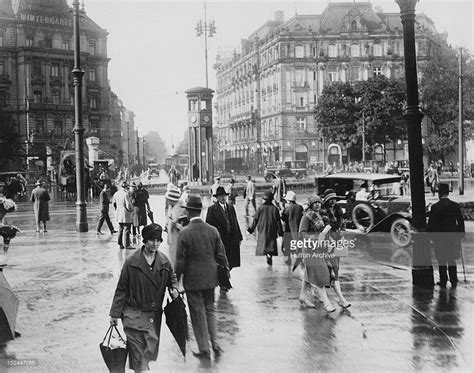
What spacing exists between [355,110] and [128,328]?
3717 centimetres

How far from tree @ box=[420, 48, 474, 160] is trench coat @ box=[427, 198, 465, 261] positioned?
57.7 ft

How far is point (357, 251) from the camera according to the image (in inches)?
590

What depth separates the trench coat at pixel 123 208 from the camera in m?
14.8

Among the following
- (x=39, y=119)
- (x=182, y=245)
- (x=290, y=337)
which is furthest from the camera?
(x=39, y=119)

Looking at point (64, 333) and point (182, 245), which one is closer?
point (182, 245)

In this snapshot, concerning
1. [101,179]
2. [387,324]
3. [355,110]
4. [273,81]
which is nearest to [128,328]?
[387,324]

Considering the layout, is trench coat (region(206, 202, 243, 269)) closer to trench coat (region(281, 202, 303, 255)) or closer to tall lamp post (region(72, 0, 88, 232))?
trench coat (region(281, 202, 303, 255))

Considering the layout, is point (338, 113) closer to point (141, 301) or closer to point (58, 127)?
point (58, 127)

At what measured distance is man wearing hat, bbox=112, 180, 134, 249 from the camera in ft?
48.8

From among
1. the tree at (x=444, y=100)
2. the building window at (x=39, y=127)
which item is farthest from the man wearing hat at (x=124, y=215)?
Result: the building window at (x=39, y=127)

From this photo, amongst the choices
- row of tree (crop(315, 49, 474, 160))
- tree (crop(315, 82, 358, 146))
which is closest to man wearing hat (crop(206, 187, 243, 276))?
row of tree (crop(315, 49, 474, 160))

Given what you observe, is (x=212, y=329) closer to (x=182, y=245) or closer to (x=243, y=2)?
(x=182, y=245)

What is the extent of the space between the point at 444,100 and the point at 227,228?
2265 centimetres

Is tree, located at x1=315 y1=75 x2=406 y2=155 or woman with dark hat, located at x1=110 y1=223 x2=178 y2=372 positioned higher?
tree, located at x1=315 y1=75 x2=406 y2=155
